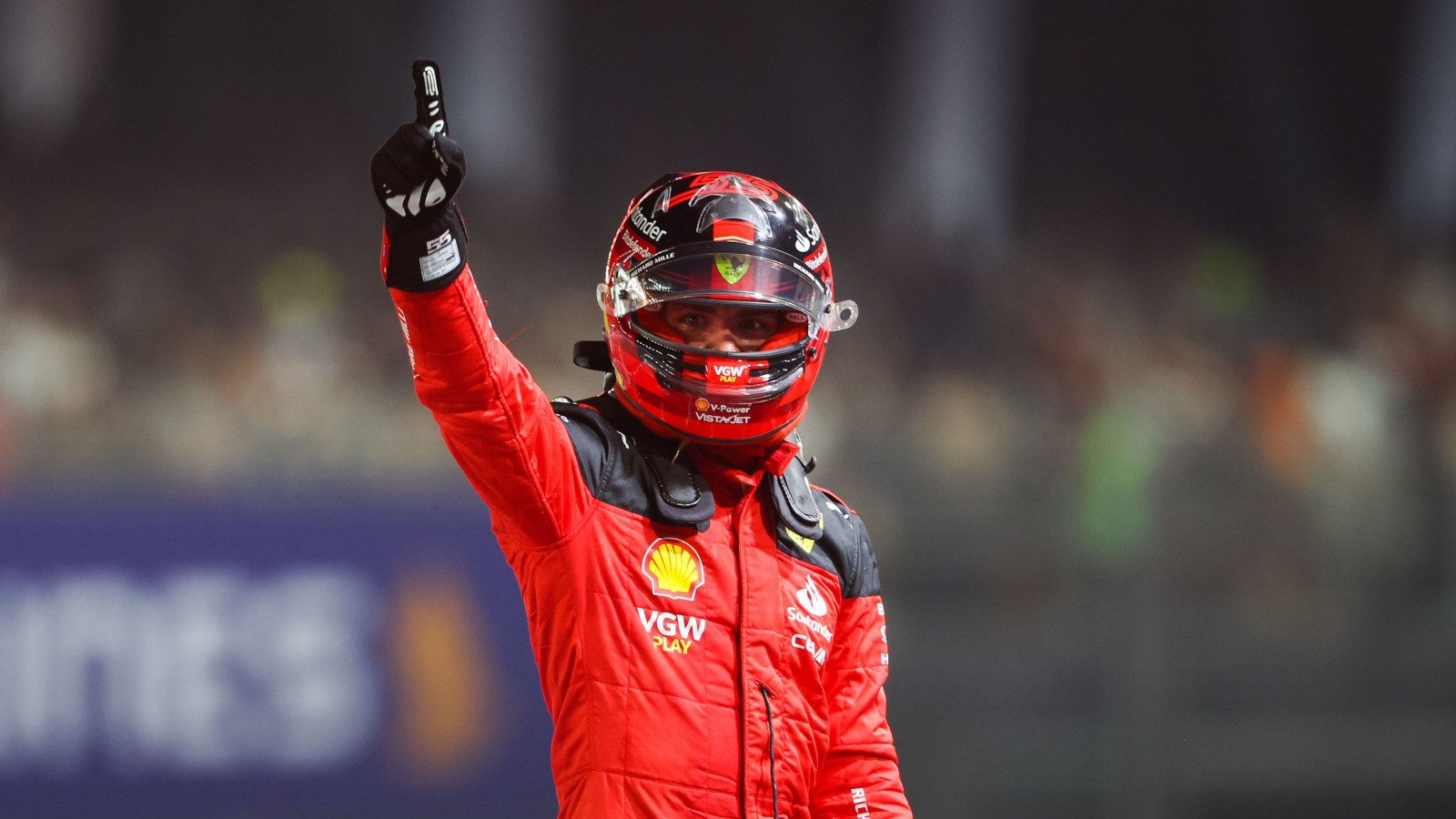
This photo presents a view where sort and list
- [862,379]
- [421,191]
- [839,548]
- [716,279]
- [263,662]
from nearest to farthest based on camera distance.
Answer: [421,191]
[716,279]
[839,548]
[263,662]
[862,379]

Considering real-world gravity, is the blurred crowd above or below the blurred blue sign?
above

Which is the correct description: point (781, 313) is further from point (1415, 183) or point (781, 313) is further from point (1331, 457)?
point (1415, 183)

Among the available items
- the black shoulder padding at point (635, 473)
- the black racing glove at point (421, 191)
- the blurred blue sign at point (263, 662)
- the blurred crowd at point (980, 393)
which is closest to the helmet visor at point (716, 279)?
the black shoulder padding at point (635, 473)

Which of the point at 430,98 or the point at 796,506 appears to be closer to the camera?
the point at 430,98

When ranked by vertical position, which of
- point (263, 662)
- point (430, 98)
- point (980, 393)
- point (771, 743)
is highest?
point (980, 393)

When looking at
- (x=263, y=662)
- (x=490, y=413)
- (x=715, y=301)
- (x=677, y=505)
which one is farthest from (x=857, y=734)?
(x=263, y=662)

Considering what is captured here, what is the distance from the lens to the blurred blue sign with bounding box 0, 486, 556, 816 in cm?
464

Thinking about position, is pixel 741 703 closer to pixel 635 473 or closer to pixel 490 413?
pixel 635 473

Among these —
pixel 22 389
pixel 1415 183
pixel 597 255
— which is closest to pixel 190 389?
pixel 22 389

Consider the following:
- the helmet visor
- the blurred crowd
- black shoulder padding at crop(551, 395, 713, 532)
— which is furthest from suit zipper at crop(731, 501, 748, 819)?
the blurred crowd

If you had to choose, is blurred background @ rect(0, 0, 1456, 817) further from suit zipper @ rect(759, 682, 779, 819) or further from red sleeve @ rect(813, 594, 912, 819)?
suit zipper @ rect(759, 682, 779, 819)

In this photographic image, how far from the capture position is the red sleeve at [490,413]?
6.22 ft

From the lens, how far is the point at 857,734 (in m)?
2.37

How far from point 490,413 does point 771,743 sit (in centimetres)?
65
